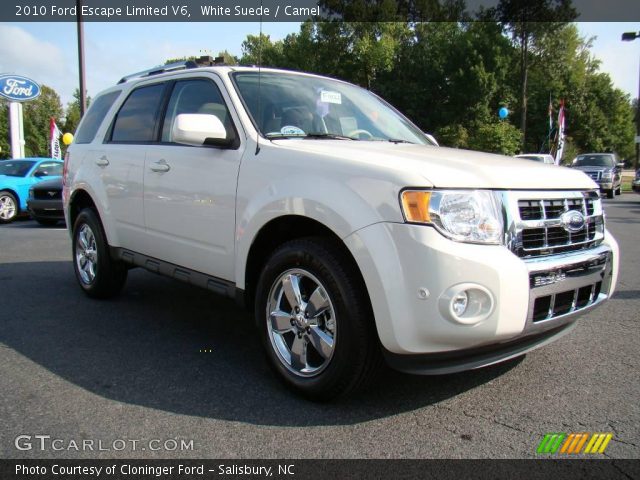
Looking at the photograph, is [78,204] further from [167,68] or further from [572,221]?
[572,221]

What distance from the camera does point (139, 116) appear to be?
4453 millimetres

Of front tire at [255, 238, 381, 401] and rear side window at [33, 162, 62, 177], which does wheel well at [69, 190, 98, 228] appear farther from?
rear side window at [33, 162, 62, 177]

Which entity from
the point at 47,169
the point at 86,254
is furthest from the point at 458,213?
the point at 47,169

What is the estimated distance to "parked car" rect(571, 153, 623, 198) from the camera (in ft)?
71.9

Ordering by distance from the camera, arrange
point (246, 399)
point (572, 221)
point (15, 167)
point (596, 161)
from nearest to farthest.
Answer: point (572, 221) → point (246, 399) → point (15, 167) → point (596, 161)

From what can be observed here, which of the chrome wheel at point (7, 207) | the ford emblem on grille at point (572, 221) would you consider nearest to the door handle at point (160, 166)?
the ford emblem on grille at point (572, 221)

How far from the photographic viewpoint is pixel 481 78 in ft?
134

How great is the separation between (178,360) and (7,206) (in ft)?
37.9

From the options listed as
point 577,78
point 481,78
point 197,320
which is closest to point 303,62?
point 481,78

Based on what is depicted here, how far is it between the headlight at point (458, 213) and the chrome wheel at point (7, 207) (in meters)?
13.1

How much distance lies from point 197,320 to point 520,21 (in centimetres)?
4587

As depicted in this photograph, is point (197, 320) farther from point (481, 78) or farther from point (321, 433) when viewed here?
point (481, 78)

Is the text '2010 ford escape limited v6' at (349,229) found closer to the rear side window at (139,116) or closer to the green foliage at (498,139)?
the rear side window at (139,116)

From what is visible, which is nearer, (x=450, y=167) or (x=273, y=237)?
(x=450, y=167)
